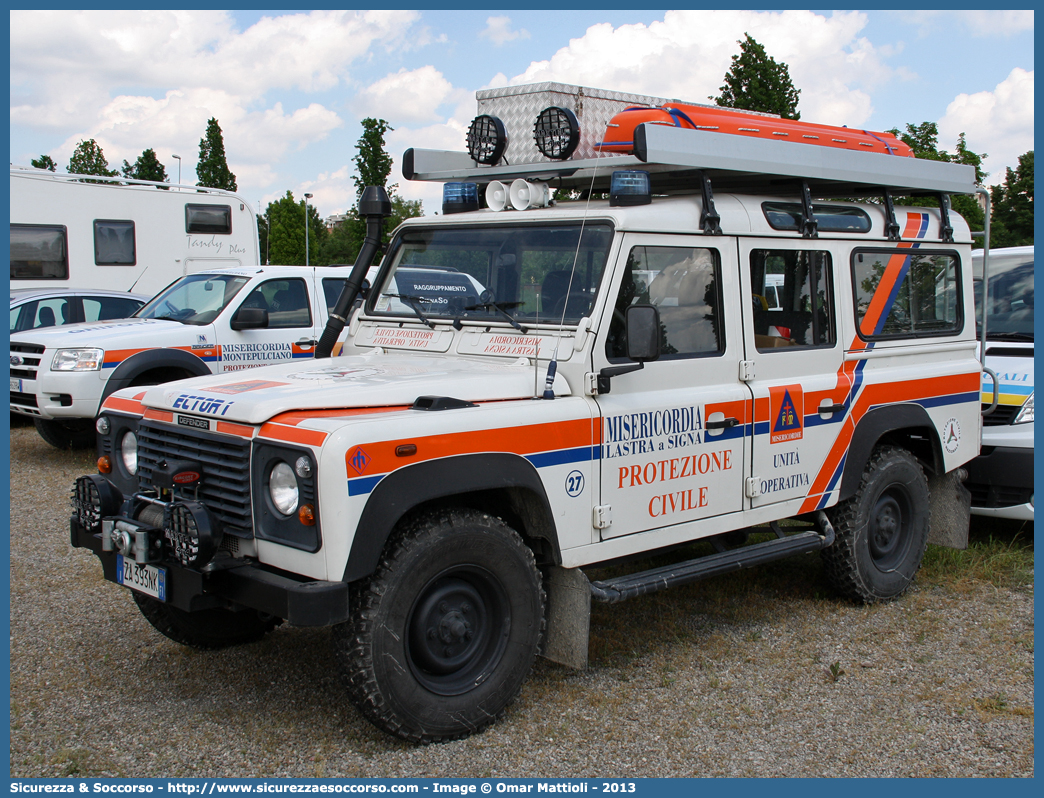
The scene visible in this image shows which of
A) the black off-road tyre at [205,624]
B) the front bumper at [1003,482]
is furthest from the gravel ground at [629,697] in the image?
the front bumper at [1003,482]

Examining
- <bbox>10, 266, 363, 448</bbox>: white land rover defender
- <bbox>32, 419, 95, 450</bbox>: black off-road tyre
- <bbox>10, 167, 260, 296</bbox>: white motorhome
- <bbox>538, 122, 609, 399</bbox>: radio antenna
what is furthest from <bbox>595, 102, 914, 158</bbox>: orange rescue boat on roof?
<bbox>10, 167, 260, 296</bbox>: white motorhome

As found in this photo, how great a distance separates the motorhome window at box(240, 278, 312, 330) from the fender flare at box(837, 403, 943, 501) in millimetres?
6219

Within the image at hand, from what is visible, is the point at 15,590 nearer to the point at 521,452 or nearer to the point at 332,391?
the point at 332,391

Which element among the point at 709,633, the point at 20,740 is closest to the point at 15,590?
the point at 20,740

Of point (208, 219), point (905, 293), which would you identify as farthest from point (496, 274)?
point (208, 219)

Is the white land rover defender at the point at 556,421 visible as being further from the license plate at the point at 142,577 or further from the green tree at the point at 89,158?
the green tree at the point at 89,158

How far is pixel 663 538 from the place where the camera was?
4473 millimetres

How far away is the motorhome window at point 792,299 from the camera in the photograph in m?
4.93

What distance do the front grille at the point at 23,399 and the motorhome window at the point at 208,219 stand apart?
5608 mm

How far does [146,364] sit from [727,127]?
649 cm

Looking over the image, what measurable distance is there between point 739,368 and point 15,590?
451cm

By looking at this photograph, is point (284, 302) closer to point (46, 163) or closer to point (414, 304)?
point (414, 304)

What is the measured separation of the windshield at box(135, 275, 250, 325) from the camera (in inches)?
382

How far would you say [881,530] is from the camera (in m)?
5.69
